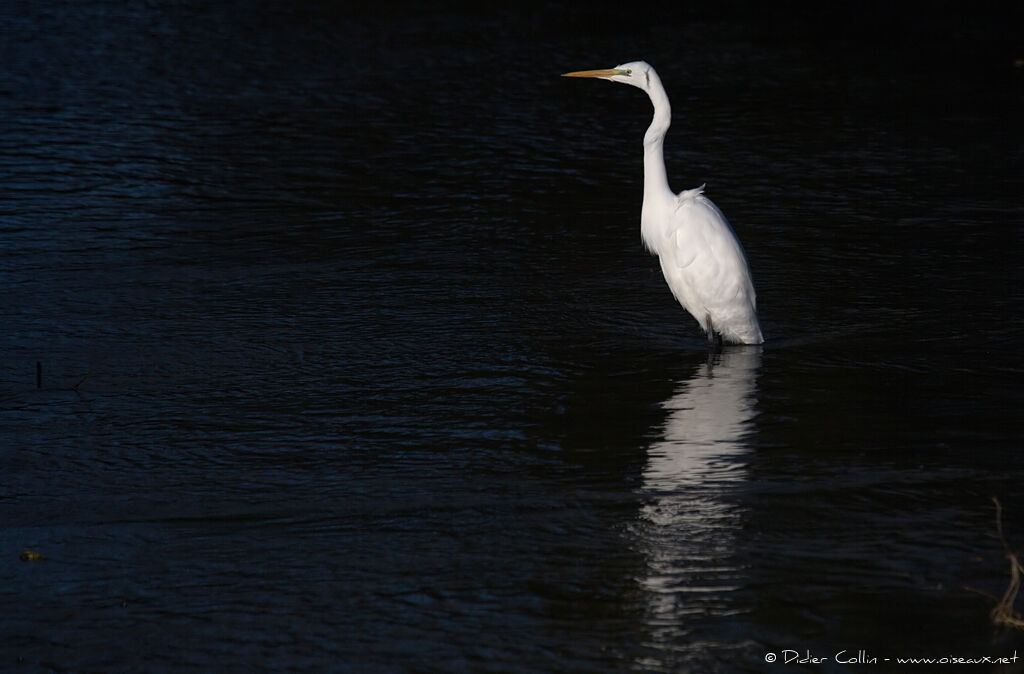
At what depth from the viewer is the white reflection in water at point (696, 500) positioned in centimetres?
369

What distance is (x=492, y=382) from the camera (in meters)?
5.58

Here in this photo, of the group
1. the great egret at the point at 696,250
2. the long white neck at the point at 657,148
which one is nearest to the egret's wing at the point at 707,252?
the great egret at the point at 696,250

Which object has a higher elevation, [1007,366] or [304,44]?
[304,44]

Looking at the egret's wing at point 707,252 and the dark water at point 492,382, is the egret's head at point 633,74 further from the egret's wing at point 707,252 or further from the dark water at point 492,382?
the dark water at point 492,382

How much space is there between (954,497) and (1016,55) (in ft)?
31.9

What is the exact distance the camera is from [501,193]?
8633 mm

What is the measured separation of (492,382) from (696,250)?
4.02 ft

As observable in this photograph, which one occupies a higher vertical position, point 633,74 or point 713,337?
point 633,74

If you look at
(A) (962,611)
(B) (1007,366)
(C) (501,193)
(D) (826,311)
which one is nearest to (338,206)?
(C) (501,193)

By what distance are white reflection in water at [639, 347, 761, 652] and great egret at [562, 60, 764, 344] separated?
0.23m

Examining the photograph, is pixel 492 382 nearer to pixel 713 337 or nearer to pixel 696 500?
pixel 713 337

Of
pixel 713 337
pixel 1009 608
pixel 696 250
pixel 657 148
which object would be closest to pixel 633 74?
pixel 657 148

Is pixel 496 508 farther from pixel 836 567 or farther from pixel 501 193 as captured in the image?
pixel 501 193

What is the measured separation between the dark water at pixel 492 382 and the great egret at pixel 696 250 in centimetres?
19
